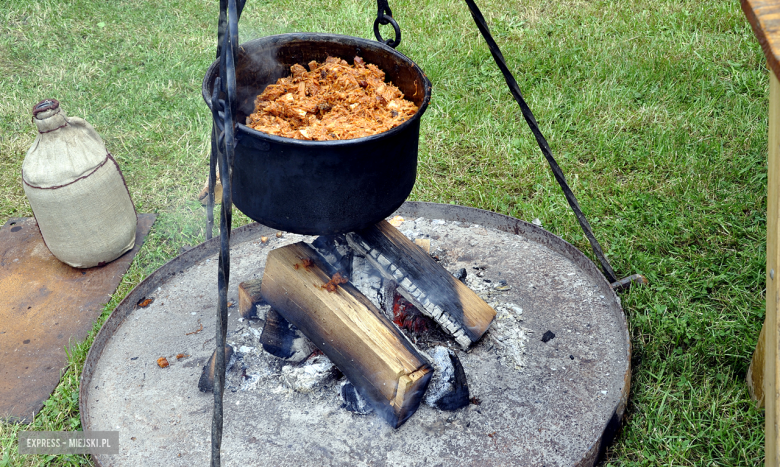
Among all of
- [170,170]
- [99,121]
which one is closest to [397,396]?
[170,170]

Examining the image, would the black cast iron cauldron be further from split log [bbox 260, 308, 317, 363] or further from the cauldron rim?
split log [bbox 260, 308, 317, 363]

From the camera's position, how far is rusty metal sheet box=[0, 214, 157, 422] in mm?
2744

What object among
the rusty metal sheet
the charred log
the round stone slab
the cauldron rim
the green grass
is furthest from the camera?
the rusty metal sheet

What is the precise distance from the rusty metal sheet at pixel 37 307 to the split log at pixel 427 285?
159 centimetres

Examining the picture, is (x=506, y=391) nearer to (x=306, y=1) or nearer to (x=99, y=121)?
(x=99, y=121)

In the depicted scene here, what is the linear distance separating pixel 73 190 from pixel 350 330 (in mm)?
1937

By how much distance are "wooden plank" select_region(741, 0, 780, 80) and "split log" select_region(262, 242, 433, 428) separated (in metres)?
1.51

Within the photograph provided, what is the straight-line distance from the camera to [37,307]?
10.6ft

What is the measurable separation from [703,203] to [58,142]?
3.83 meters

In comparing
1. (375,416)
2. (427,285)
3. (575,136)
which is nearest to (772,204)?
(427,285)

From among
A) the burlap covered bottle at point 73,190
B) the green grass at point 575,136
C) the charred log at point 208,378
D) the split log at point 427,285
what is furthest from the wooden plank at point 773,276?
the burlap covered bottle at point 73,190

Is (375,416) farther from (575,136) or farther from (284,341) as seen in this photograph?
(575,136)

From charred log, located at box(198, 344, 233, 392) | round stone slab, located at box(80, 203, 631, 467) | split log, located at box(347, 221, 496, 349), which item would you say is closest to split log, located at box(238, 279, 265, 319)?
round stone slab, located at box(80, 203, 631, 467)

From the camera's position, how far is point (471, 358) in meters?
2.54
